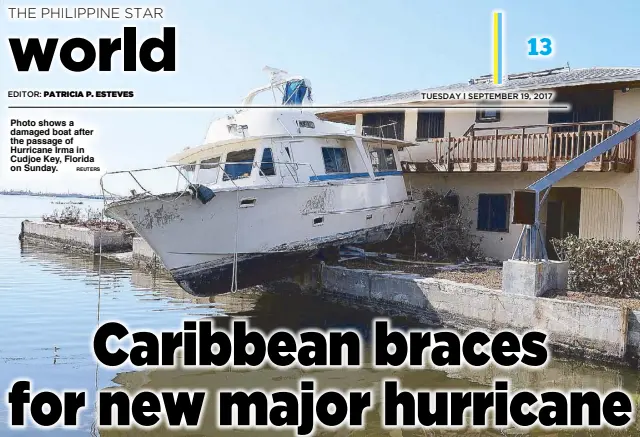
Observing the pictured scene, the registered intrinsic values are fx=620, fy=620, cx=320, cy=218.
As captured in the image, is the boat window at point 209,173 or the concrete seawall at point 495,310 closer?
the concrete seawall at point 495,310

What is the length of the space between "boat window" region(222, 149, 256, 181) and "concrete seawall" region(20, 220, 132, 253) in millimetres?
12318

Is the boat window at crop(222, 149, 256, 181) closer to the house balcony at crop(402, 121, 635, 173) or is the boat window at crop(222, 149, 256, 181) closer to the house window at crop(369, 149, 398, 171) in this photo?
the house window at crop(369, 149, 398, 171)

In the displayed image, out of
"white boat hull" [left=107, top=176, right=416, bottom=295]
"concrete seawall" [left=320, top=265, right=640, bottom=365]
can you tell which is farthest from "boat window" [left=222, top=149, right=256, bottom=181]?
"concrete seawall" [left=320, top=265, right=640, bottom=365]

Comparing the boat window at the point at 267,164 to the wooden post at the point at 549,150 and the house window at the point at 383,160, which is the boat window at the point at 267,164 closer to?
the house window at the point at 383,160

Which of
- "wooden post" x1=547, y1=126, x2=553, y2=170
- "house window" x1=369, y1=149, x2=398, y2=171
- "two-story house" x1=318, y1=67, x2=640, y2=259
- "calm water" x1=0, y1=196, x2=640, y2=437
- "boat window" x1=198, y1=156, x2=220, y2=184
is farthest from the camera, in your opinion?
"house window" x1=369, y1=149, x2=398, y2=171

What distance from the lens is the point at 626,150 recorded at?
15.3 metres

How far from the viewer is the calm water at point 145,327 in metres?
9.52

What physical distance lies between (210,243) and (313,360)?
3.82 m

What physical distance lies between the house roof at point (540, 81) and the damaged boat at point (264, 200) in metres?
2.19

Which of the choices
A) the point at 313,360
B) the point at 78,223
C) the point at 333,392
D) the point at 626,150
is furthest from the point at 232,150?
the point at 78,223

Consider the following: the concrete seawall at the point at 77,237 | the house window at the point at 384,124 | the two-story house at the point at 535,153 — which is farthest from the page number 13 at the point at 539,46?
the concrete seawall at the point at 77,237

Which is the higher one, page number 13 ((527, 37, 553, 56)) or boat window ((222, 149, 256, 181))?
page number 13 ((527, 37, 553, 56))

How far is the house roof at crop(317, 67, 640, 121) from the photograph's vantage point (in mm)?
15877

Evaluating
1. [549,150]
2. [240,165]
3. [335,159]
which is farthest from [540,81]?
[240,165]
